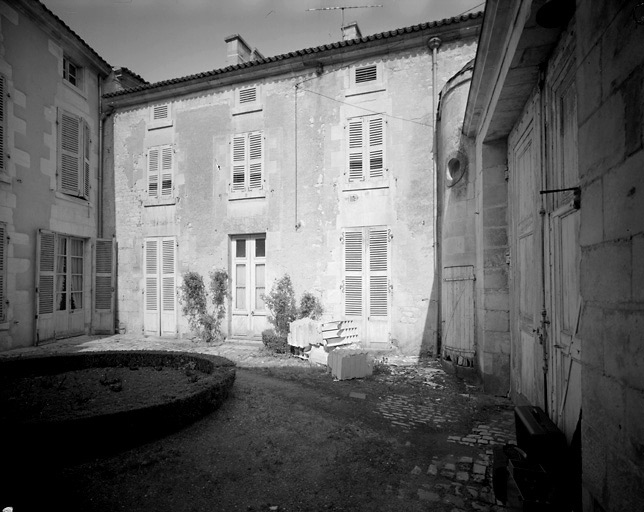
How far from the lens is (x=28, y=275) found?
30.3 ft

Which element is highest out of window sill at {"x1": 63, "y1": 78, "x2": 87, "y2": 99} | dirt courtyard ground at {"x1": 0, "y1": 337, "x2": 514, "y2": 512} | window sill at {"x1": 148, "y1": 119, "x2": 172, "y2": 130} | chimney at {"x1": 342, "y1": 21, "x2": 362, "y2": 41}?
chimney at {"x1": 342, "y1": 21, "x2": 362, "y2": 41}

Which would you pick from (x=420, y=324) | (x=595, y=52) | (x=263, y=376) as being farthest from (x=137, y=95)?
(x=595, y=52)

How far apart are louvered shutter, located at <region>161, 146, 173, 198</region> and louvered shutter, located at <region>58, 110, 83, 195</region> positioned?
2.23m

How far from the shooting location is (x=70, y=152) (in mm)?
10516

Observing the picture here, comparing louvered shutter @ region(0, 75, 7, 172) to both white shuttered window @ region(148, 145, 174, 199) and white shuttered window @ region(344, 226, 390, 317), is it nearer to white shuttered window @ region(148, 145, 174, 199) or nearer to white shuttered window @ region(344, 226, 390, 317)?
white shuttered window @ region(148, 145, 174, 199)

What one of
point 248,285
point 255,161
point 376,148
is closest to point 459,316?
point 376,148

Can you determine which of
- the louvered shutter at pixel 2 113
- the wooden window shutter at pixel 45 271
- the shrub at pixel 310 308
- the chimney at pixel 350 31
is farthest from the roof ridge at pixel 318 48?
the shrub at pixel 310 308

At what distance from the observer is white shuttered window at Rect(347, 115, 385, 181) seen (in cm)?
893

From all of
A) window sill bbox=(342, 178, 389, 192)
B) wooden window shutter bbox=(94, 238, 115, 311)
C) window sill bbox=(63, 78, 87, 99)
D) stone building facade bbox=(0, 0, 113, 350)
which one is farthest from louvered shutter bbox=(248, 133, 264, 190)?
window sill bbox=(63, 78, 87, 99)

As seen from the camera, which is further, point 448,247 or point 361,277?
point 361,277

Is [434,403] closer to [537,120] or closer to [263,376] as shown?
[263,376]

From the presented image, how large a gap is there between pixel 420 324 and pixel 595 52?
6.90m

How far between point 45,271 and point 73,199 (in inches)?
82.6

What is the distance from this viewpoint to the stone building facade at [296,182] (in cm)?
855
